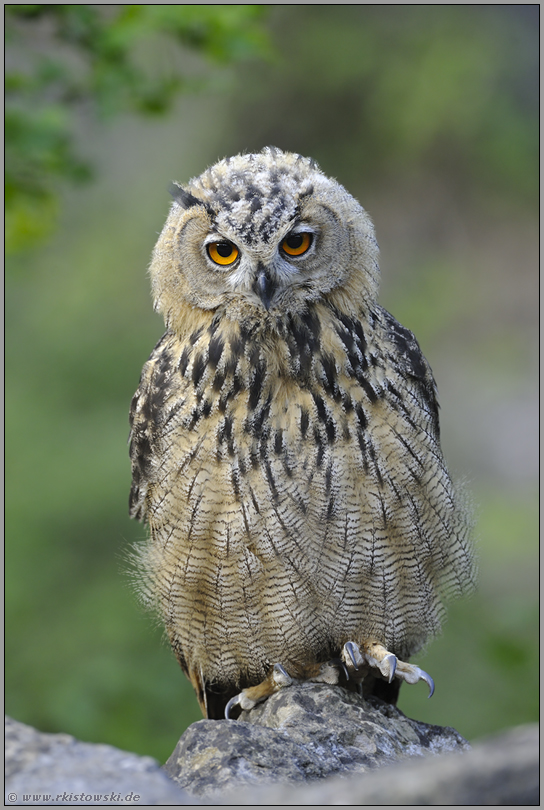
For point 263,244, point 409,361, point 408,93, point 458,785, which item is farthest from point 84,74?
point 408,93

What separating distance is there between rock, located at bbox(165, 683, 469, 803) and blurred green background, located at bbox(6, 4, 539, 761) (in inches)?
26.4

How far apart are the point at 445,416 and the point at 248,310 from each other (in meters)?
6.05

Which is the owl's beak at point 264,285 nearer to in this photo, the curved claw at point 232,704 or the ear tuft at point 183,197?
the ear tuft at point 183,197

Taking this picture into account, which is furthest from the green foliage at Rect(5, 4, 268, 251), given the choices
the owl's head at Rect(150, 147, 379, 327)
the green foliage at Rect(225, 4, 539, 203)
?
the green foliage at Rect(225, 4, 539, 203)

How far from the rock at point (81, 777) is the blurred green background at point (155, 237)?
125 cm

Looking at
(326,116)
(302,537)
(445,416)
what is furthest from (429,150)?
(302,537)

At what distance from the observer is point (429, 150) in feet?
28.4

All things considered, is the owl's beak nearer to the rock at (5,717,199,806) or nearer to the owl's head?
the owl's head

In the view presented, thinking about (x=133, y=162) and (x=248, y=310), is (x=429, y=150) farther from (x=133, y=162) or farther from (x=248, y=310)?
(x=248, y=310)

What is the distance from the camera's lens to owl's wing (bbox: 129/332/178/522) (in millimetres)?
2379

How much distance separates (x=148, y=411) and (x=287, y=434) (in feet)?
1.61

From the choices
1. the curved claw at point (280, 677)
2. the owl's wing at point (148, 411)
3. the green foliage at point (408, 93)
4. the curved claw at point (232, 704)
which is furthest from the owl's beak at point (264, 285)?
the green foliage at point (408, 93)

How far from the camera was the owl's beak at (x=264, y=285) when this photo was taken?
199 centimetres

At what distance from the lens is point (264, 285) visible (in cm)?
198
